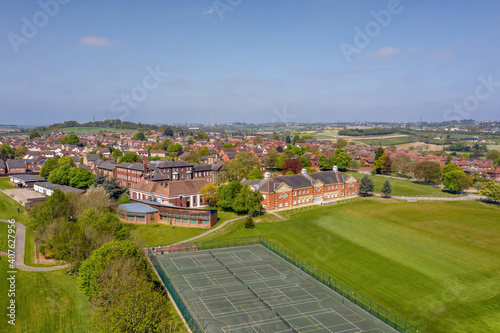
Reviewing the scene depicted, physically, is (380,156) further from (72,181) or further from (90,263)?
(90,263)

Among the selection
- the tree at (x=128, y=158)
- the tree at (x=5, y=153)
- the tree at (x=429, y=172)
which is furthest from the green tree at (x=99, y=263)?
the tree at (x=5, y=153)

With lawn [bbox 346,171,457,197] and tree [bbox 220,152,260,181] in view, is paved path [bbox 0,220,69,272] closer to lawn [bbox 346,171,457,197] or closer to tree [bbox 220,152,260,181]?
tree [bbox 220,152,260,181]

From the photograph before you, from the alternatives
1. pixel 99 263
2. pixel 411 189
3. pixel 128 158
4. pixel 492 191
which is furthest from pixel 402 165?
pixel 99 263

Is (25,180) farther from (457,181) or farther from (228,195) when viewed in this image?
(457,181)

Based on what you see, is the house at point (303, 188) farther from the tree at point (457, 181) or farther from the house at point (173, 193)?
the tree at point (457, 181)

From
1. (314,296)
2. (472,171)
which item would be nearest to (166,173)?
(314,296)
